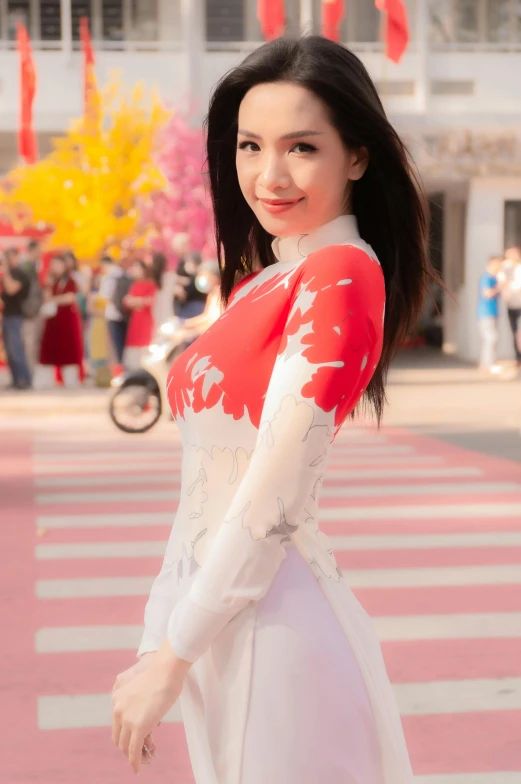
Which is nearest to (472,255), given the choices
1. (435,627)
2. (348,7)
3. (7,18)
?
(348,7)

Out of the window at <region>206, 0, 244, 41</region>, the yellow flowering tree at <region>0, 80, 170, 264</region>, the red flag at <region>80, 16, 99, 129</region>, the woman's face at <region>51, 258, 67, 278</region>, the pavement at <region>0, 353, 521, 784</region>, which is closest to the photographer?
the pavement at <region>0, 353, 521, 784</region>

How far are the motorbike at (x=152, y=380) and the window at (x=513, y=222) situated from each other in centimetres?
1326

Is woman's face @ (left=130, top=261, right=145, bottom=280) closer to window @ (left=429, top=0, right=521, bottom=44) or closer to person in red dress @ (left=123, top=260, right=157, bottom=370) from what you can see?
person in red dress @ (left=123, top=260, right=157, bottom=370)

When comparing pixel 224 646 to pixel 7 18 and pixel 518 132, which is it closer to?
pixel 518 132

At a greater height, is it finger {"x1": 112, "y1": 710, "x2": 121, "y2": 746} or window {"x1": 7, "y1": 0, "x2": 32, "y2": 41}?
window {"x1": 7, "y1": 0, "x2": 32, "y2": 41}

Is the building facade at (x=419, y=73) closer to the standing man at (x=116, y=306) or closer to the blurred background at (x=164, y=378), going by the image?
the blurred background at (x=164, y=378)

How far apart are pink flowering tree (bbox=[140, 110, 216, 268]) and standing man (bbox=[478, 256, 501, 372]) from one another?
7013 millimetres

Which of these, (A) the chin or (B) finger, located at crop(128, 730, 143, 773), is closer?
(B) finger, located at crop(128, 730, 143, 773)

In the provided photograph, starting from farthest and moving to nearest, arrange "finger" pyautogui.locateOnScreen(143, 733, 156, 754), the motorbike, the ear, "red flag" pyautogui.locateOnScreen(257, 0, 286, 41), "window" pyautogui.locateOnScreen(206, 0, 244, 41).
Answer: "window" pyautogui.locateOnScreen(206, 0, 244, 41)
"red flag" pyautogui.locateOnScreen(257, 0, 286, 41)
the motorbike
the ear
"finger" pyautogui.locateOnScreen(143, 733, 156, 754)

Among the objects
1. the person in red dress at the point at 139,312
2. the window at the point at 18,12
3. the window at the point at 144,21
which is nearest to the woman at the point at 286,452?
the person in red dress at the point at 139,312

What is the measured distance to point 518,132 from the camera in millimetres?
26250

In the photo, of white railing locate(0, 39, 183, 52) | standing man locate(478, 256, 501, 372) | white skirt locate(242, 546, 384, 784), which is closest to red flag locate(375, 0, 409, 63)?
standing man locate(478, 256, 501, 372)

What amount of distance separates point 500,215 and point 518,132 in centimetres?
155

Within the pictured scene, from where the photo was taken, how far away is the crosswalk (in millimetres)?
4691
